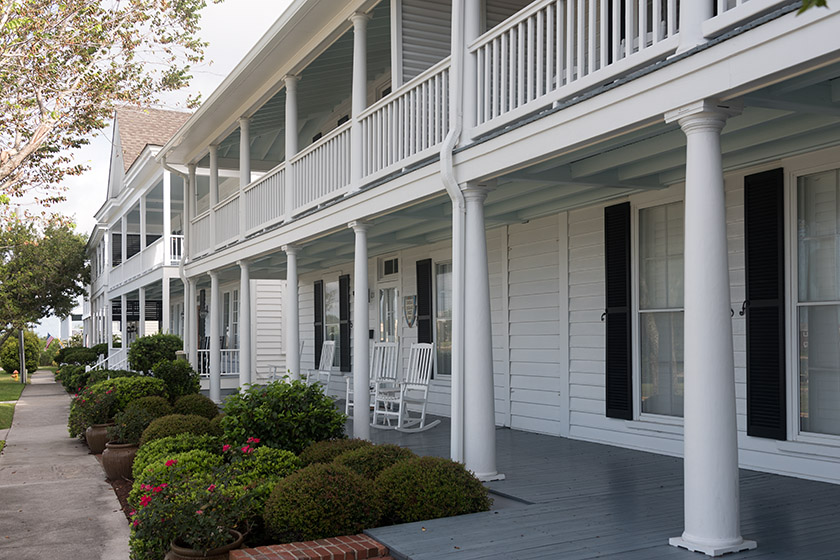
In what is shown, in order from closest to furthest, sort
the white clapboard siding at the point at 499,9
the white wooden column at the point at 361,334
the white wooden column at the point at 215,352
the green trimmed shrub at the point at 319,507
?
the green trimmed shrub at the point at 319,507 → the white wooden column at the point at 361,334 → the white clapboard siding at the point at 499,9 → the white wooden column at the point at 215,352

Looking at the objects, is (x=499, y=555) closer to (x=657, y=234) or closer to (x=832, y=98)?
(x=832, y=98)

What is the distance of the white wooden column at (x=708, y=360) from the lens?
13.8ft

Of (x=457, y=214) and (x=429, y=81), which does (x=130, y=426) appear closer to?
(x=457, y=214)

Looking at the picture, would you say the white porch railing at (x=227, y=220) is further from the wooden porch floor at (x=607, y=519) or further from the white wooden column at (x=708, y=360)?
the white wooden column at (x=708, y=360)

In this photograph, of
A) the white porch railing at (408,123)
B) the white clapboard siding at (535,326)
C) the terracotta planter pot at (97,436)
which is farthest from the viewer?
the terracotta planter pot at (97,436)

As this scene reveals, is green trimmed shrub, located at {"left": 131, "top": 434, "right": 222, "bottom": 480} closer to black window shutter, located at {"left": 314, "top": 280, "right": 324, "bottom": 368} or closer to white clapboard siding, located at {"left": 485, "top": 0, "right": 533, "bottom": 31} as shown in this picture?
white clapboard siding, located at {"left": 485, "top": 0, "right": 533, "bottom": 31}

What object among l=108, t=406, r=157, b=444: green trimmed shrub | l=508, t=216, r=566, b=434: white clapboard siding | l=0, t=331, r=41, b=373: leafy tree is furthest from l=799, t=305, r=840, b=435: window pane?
l=0, t=331, r=41, b=373: leafy tree

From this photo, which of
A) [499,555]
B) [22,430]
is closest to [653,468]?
[499,555]

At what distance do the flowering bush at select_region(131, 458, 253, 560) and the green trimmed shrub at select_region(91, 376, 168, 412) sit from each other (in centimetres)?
579

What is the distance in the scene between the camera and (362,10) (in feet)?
26.9

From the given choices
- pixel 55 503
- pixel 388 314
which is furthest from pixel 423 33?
pixel 388 314

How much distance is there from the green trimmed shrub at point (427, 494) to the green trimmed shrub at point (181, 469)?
1294mm

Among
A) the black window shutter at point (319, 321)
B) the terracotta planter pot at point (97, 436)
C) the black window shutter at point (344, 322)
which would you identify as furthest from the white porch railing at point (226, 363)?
the terracotta planter pot at point (97, 436)

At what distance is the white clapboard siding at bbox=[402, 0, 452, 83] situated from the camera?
795 cm
